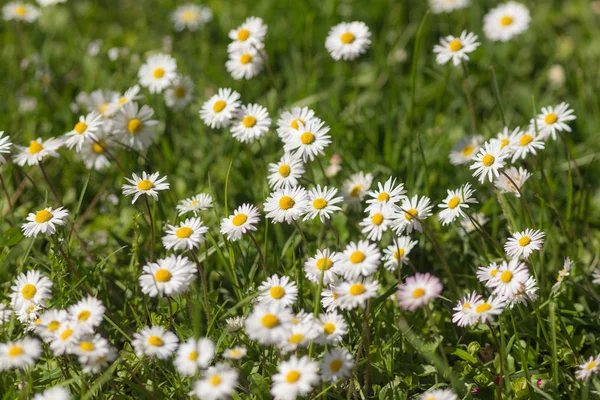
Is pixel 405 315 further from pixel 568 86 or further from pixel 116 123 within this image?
pixel 568 86

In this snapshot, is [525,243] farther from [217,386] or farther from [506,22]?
[506,22]

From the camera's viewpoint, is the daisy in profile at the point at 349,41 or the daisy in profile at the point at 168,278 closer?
the daisy in profile at the point at 168,278

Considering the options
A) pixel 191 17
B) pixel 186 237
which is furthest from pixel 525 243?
pixel 191 17

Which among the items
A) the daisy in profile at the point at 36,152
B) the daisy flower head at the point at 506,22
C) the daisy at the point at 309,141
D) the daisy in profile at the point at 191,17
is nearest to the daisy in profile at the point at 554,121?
the daisy at the point at 309,141

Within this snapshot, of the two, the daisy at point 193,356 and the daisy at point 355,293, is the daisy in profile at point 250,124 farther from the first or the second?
the daisy at point 193,356

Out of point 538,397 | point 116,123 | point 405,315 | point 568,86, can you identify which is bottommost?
point 538,397

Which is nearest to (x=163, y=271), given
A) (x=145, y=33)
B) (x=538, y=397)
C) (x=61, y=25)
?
(x=538, y=397)
